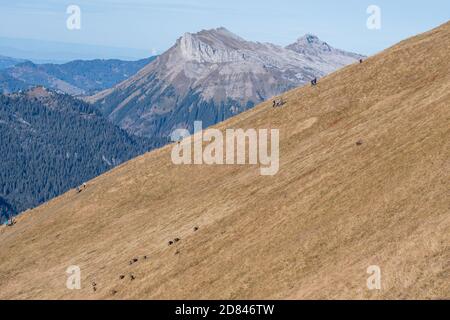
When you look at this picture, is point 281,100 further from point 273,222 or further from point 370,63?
point 273,222

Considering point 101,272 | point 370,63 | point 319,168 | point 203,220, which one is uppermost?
point 370,63

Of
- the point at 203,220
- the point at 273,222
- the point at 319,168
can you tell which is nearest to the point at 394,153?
the point at 319,168

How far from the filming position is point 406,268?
39781 millimetres

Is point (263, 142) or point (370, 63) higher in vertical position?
point (370, 63)

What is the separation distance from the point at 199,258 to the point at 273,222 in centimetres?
822

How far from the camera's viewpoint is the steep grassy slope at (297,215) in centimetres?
4466

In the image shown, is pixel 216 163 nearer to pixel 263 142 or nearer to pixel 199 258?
pixel 263 142

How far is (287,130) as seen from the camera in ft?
298

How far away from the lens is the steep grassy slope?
44.7 meters

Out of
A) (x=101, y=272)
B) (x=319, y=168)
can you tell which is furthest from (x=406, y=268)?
(x=101, y=272)

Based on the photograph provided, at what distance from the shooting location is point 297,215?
187ft
